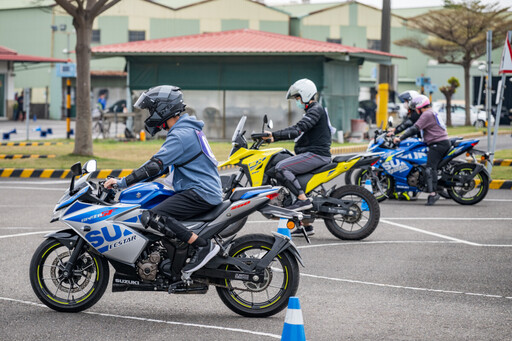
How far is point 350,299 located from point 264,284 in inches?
39.8

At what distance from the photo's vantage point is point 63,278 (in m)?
7.44

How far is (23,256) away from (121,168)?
440 inches

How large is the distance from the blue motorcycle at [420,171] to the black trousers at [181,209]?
26.8 feet

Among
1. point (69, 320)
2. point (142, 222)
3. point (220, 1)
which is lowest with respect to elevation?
point (69, 320)

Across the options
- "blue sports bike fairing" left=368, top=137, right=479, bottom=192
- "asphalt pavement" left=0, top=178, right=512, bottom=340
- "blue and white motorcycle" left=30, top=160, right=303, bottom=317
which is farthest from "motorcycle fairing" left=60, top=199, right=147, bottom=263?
"blue sports bike fairing" left=368, top=137, right=479, bottom=192

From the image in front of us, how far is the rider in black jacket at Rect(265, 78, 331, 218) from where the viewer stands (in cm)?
1124

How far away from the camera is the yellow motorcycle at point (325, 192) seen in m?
11.3

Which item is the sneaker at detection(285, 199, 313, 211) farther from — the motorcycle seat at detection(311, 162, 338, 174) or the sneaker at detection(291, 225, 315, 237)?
the sneaker at detection(291, 225, 315, 237)

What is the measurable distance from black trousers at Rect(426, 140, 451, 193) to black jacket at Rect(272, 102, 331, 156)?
3969 mm

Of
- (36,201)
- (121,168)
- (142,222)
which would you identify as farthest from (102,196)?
(121,168)

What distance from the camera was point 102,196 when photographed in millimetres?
7484

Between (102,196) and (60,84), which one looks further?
(60,84)

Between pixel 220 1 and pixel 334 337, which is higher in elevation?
pixel 220 1

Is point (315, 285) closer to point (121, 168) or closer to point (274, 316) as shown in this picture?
point (274, 316)
